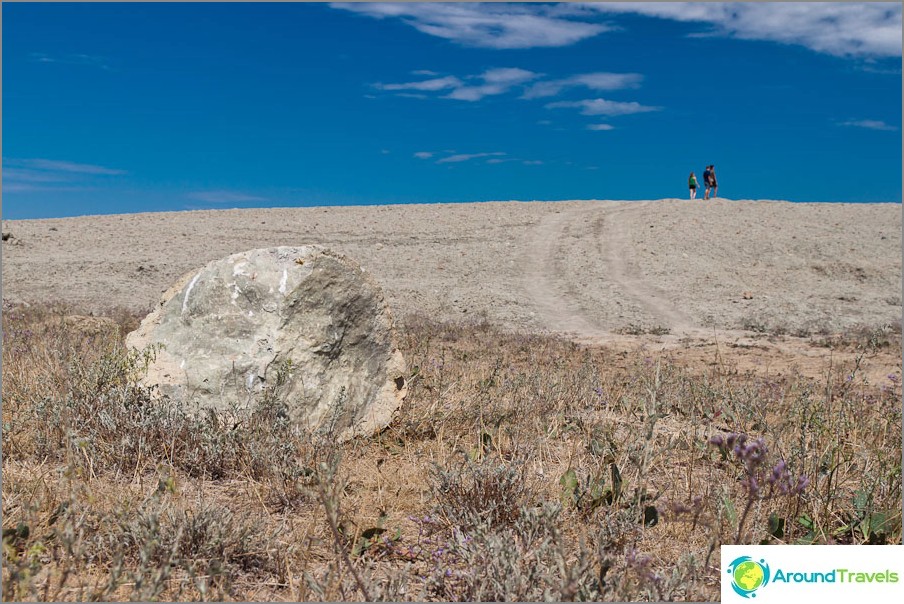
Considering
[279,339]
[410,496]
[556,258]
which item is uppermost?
[556,258]

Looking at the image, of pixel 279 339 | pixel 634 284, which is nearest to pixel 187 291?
pixel 279 339

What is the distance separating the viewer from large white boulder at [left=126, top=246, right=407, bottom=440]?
4.50m

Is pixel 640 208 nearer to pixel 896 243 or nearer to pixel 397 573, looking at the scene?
pixel 896 243

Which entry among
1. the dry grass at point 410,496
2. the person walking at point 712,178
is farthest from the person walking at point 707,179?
the dry grass at point 410,496

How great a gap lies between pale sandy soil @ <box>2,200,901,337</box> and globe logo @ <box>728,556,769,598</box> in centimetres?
1093

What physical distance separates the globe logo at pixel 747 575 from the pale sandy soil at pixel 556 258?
35.8 feet

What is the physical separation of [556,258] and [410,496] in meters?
18.7

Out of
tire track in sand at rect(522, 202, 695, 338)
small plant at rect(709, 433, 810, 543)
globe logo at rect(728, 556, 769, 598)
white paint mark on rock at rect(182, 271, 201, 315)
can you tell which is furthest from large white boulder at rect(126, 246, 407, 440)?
tire track in sand at rect(522, 202, 695, 338)

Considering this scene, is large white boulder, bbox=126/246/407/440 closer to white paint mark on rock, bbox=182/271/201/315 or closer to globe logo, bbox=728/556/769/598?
white paint mark on rock, bbox=182/271/201/315

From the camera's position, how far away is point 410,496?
156 inches

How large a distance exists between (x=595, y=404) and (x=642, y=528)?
267cm

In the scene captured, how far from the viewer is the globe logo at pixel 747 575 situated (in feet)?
8.51

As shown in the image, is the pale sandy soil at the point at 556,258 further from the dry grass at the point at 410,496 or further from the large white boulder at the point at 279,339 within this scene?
the large white boulder at the point at 279,339

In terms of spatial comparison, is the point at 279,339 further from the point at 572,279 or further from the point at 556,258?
the point at 556,258
